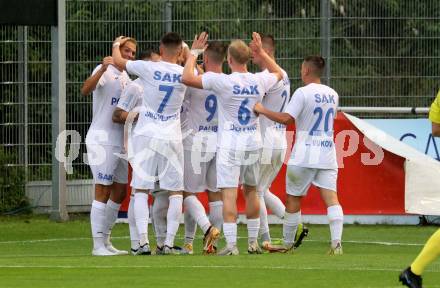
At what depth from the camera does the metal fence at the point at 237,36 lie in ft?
69.1

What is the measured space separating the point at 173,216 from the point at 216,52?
1.77m

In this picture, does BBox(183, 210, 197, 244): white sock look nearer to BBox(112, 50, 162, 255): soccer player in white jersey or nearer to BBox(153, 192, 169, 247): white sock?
BBox(153, 192, 169, 247): white sock

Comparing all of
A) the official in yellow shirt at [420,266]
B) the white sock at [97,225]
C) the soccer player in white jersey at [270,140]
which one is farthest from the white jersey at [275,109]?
the official in yellow shirt at [420,266]

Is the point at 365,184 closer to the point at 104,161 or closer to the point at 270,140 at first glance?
the point at 270,140

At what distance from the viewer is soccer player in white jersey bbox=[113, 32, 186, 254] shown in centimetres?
1418

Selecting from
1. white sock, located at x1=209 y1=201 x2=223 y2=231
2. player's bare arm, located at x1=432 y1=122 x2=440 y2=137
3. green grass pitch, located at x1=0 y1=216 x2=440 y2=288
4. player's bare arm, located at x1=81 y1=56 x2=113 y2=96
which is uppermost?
player's bare arm, located at x1=81 y1=56 x2=113 y2=96

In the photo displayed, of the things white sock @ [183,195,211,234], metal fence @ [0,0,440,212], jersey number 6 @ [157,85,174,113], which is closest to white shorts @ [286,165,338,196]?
white sock @ [183,195,211,234]

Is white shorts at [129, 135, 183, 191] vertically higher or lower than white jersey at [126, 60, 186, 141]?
lower

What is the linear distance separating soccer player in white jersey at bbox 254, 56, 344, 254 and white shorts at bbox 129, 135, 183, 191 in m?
1.21

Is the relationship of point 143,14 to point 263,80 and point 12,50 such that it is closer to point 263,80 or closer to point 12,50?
point 12,50

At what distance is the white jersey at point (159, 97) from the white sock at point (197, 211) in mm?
802

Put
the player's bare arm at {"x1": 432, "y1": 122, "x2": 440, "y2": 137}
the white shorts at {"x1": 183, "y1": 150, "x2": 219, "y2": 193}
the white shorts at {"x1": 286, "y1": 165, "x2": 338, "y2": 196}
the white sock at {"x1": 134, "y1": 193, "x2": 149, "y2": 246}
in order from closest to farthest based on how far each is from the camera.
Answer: the player's bare arm at {"x1": 432, "y1": 122, "x2": 440, "y2": 137}, the white sock at {"x1": 134, "y1": 193, "x2": 149, "y2": 246}, the white shorts at {"x1": 286, "y1": 165, "x2": 338, "y2": 196}, the white shorts at {"x1": 183, "y1": 150, "x2": 219, "y2": 193}

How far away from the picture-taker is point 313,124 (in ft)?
47.7

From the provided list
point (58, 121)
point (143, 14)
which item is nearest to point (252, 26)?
point (143, 14)
